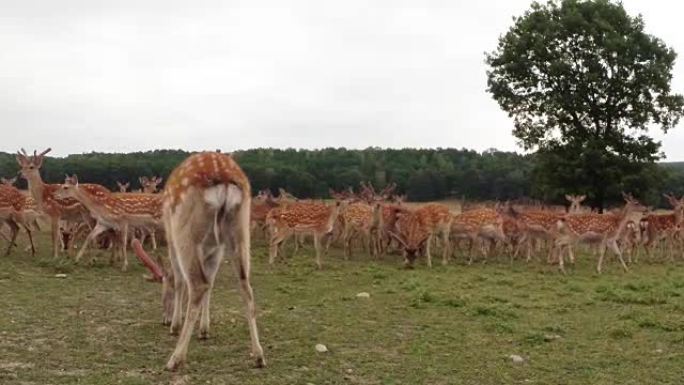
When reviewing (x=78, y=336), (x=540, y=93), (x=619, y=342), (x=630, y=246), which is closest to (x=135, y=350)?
(x=78, y=336)

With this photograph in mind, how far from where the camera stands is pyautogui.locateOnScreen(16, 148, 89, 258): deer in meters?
13.9

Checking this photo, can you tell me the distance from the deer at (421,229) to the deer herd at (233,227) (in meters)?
0.03

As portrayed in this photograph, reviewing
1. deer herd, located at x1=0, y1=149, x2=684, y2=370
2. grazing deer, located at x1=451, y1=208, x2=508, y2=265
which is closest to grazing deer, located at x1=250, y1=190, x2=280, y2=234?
deer herd, located at x1=0, y1=149, x2=684, y2=370

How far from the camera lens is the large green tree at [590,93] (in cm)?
2830

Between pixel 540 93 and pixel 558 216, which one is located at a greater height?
pixel 540 93

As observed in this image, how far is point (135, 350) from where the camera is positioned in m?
6.68

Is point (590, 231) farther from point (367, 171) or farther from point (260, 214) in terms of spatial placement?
point (367, 171)

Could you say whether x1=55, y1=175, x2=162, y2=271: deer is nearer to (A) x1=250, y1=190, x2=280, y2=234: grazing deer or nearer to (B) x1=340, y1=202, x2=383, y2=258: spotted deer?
(B) x1=340, y1=202, x2=383, y2=258: spotted deer

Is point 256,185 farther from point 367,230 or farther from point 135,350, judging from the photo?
point 135,350

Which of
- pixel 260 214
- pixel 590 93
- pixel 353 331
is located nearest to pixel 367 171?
pixel 590 93

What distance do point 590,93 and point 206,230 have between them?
2547 cm

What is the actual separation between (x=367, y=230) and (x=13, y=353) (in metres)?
12.4

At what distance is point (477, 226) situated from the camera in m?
17.3

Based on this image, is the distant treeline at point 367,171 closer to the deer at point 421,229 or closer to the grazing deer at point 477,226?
the grazing deer at point 477,226
